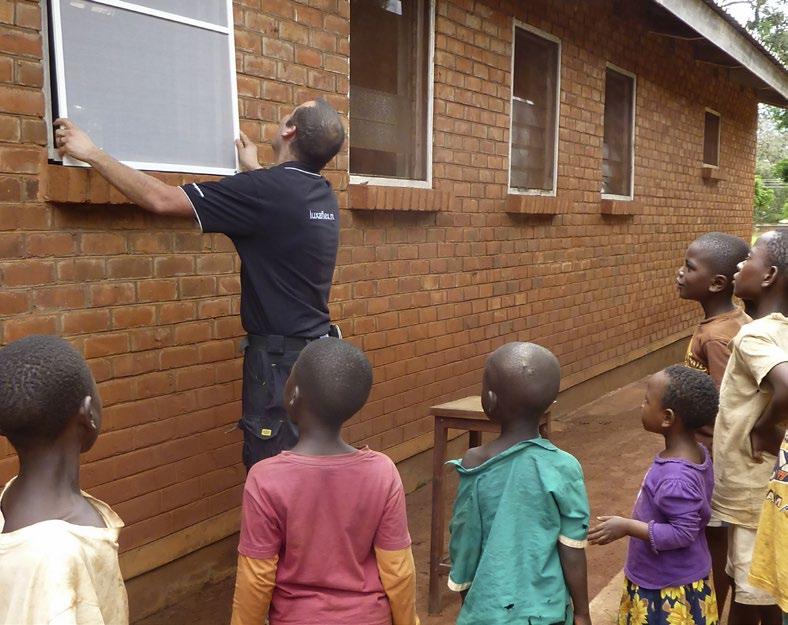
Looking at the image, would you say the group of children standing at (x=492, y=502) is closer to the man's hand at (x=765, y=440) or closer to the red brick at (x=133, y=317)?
the man's hand at (x=765, y=440)

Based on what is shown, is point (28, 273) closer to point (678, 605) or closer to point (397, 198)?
point (397, 198)

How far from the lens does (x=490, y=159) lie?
5.95m

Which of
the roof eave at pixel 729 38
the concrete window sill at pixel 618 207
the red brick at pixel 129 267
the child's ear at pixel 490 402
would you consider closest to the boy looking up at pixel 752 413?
the child's ear at pixel 490 402

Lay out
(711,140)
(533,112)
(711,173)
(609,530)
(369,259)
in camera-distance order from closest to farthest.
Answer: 1. (609,530)
2. (369,259)
3. (533,112)
4. (711,173)
5. (711,140)

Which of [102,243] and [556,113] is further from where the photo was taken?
[556,113]

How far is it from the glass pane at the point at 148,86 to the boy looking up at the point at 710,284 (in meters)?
2.07

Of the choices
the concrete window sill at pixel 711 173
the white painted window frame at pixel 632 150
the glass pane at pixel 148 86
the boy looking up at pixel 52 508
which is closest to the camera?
the boy looking up at pixel 52 508

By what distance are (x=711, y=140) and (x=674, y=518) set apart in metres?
10.1

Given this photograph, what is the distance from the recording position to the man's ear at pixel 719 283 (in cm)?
331

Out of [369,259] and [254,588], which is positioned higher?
[369,259]

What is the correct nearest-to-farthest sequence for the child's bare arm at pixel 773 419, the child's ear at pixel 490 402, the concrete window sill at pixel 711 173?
the child's ear at pixel 490 402 < the child's bare arm at pixel 773 419 < the concrete window sill at pixel 711 173

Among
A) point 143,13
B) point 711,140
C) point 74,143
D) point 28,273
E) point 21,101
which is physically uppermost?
point 711,140

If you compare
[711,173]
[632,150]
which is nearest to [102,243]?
[632,150]

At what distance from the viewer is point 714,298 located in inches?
132
